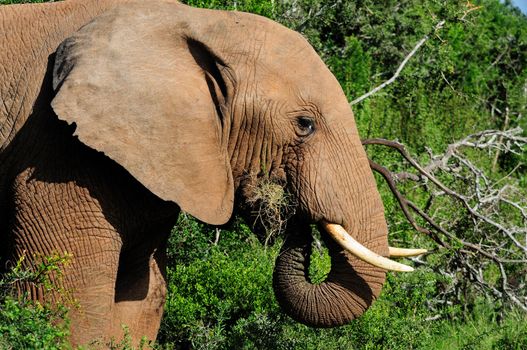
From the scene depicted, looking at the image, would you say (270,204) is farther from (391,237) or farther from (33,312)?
(391,237)

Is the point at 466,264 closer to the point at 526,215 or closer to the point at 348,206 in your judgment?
the point at 526,215

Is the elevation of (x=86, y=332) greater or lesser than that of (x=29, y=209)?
lesser

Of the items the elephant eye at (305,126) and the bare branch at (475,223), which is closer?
the elephant eye at (305,126)

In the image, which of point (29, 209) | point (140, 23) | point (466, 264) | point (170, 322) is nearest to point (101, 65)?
point (140, 23)

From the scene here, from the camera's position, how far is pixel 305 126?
516cm

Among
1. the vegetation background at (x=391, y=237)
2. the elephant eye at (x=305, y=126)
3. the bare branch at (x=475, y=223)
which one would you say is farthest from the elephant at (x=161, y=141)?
the bare branch at (x=475, y=223)

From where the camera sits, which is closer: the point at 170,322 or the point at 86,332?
the point at 86,332

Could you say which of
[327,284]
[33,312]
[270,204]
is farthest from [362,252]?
[33,312]

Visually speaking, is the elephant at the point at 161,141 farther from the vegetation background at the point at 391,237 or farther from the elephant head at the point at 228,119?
the vegetation background at the point at 391,237

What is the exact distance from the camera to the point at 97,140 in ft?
16.1

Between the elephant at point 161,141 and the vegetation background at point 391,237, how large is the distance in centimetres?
32

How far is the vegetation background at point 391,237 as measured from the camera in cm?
636

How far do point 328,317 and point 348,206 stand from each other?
539 millimetres

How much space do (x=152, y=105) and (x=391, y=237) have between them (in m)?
3.23
